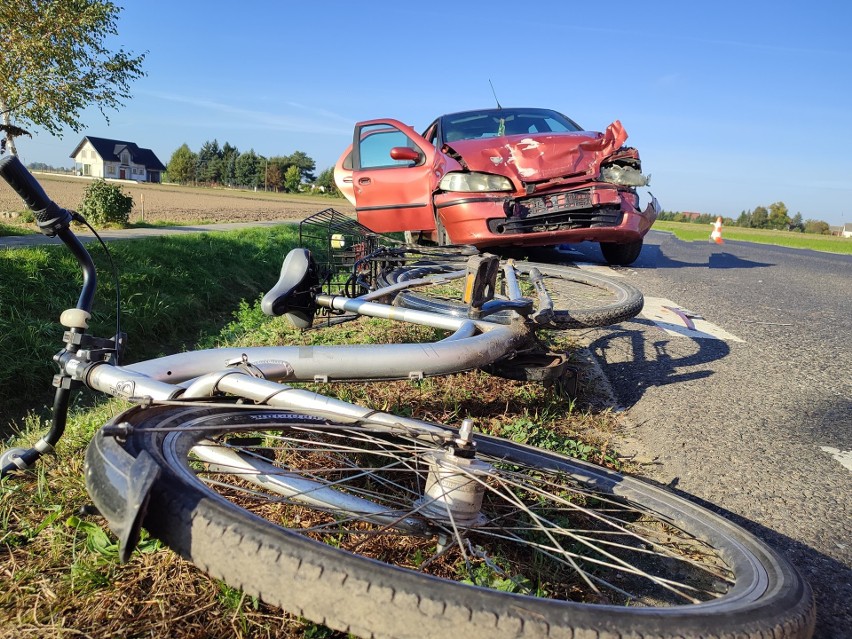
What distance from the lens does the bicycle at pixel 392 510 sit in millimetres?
939

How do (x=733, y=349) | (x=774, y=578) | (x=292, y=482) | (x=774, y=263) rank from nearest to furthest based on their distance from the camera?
(x=774, y=578) → (x=292, y=482) → (x=733, y=349) → (x=774, y=263)

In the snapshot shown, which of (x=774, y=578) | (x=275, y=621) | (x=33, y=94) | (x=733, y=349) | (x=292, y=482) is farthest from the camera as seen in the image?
(x=33, y=94)

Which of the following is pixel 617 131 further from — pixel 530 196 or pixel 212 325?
pixel 212 325

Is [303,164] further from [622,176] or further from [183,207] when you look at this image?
[622,176]

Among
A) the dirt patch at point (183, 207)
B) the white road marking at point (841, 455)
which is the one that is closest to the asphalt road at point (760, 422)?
the white road marking at point (841, 455)

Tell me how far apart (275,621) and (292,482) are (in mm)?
330

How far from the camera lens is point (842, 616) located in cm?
156

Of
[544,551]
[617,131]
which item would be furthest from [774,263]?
[544,551]

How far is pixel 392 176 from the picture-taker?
24.5ft

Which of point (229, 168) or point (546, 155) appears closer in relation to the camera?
point (546, 155)

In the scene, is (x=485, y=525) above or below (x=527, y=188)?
below

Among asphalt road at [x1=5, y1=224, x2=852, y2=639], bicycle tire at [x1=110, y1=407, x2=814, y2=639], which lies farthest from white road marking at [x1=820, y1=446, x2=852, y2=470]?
bicycle tire at [x1=110, y1=407, x2=814, y2=639]

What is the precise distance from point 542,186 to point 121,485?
598cm

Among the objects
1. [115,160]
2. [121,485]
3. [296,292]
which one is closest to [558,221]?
[296,292]
